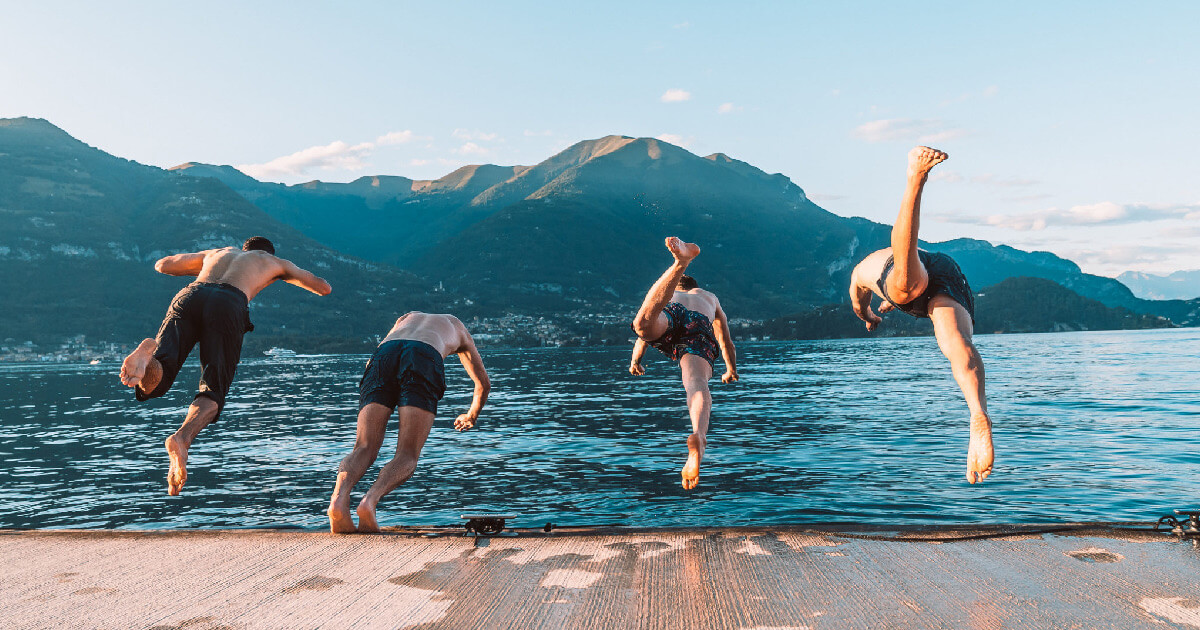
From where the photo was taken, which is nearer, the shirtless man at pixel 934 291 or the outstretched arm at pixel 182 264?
the shirtless man at pixel 934 291

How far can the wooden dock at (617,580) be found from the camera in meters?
3.96

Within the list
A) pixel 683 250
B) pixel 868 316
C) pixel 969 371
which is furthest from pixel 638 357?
pixel 969 371

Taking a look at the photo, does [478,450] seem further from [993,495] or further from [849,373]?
[849,373]

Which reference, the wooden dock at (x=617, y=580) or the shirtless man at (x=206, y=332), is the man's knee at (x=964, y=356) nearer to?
the wooden dock at (x=617, y=580)

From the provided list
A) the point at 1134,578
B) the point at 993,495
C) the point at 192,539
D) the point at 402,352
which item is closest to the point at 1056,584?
the point at 1134,578

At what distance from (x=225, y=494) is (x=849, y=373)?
54.0 metres

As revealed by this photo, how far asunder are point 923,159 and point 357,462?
214 inches

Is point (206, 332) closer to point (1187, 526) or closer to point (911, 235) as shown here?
point (911, 235)

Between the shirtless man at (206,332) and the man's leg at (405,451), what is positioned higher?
the shirtless man at (206,332)

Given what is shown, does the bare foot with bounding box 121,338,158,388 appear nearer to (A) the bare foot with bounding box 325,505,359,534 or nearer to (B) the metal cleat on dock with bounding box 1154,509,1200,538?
(A) the bare foot with bounding box 325,505,359,534

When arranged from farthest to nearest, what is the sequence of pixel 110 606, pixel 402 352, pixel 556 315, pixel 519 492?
pixel 556 315
pixel 519 492
pixel 402 352
pixel 110 606

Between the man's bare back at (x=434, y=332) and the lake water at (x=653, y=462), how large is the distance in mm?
5975

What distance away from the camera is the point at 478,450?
76.2 ft

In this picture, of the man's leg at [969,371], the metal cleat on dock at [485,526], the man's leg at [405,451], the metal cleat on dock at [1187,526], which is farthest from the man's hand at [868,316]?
the man's leg at [405,451]
